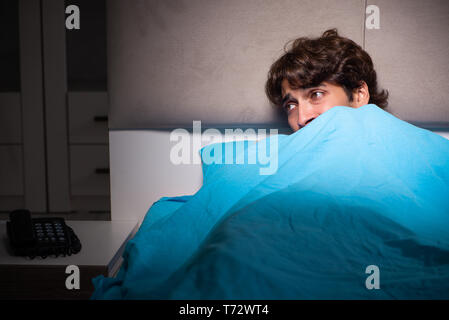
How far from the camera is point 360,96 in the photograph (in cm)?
99

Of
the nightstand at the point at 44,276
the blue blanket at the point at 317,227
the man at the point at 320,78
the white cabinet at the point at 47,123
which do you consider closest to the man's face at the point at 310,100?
the man at the point at 320,78

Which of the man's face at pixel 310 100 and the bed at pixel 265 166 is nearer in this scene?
the bed at pixel 265 166

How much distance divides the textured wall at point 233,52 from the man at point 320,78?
39 millimetres

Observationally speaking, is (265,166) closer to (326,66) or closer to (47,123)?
(326,66)

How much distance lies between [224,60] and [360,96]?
0.43m

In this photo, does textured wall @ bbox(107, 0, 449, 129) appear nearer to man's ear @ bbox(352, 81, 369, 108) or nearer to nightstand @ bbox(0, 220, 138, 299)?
man's ear @ bbox(352, 81, 369, 108)

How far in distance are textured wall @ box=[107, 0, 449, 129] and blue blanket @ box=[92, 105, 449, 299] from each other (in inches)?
8.7

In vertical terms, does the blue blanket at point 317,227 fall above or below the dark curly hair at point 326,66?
below

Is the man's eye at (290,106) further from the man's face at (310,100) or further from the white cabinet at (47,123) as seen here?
the white cabinet at (47,123)

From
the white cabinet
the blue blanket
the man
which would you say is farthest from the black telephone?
the white cabinet

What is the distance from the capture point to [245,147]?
0.92 m

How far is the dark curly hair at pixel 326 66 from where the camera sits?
920 millimetres

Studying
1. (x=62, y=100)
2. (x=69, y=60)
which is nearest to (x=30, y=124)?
(x=62, y=100)

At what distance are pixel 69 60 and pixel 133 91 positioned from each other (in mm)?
1169
